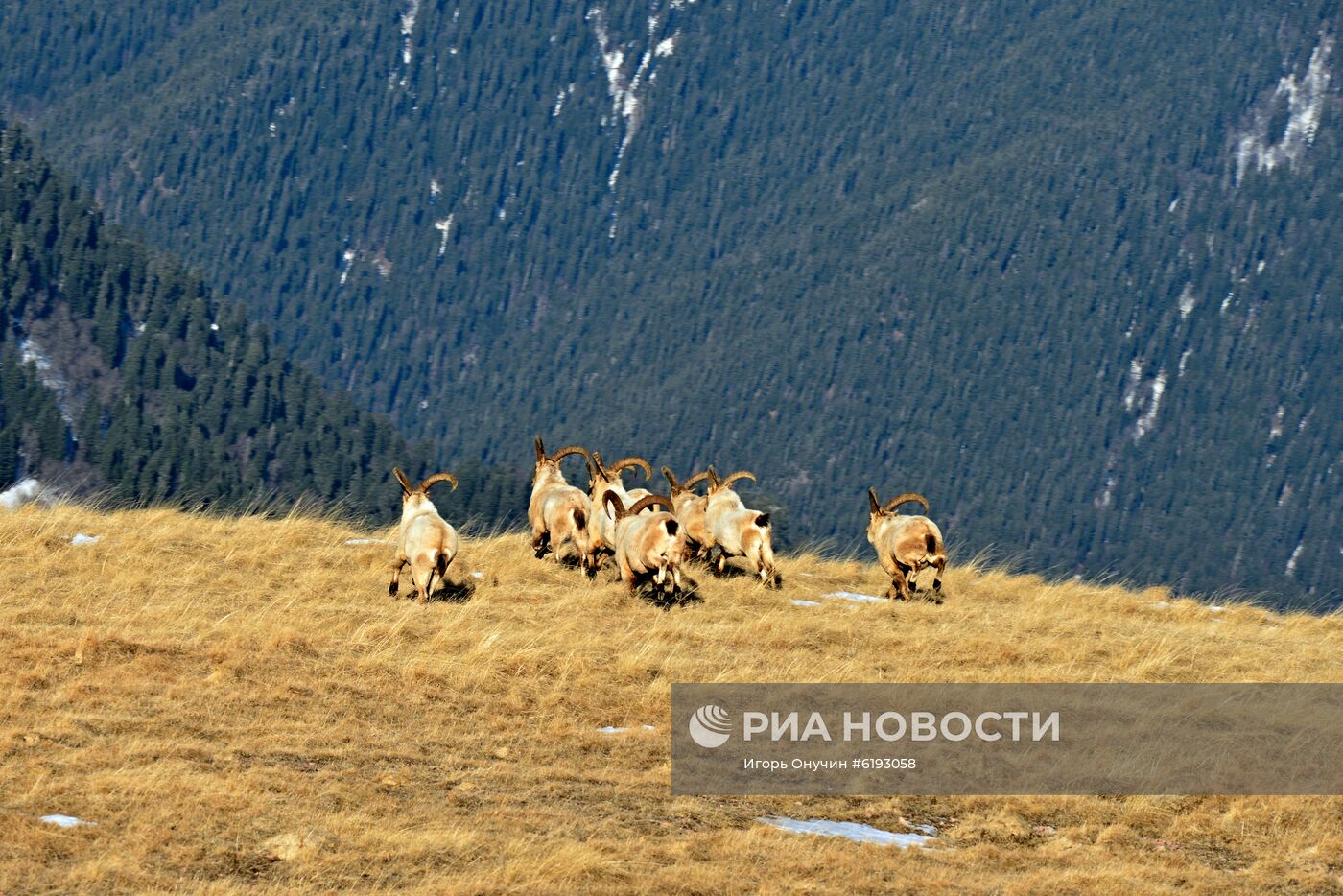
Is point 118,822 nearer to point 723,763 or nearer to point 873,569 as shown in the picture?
point 723,763

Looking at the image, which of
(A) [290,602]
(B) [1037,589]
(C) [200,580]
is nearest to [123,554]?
(C) [200,580]

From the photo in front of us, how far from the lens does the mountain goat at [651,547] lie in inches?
1127

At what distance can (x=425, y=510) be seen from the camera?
97.6ft

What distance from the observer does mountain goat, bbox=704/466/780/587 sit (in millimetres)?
31438

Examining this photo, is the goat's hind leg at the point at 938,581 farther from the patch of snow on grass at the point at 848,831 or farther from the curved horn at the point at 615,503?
the patch of snow on grass at the point at 848,831

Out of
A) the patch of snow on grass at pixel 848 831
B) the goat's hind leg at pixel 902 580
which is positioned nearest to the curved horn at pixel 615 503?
the goat's hind leg at pixel 902 580

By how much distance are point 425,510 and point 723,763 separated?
9174mm

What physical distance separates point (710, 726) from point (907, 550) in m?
9.17

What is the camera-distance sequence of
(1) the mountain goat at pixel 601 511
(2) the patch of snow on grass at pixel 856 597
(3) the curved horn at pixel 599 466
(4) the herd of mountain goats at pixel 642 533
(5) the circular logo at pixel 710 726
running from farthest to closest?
(3) the curved horn at pixel 599 466, (2) the patch of snow on grass at pixel 856 597, (1) the mountain goat at pixel 601 511, (4) the herd of mountain goats at pixel 642 533, (5) the circular logo at pixel 710 726

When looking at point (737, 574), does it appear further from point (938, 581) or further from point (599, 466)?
point (938, 581)

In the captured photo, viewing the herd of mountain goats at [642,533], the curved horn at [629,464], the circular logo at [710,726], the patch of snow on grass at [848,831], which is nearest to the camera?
the patch of snow on grass at [848,831]

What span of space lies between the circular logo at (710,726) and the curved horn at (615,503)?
5.79m

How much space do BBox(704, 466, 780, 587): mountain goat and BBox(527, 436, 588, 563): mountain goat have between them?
2285mm

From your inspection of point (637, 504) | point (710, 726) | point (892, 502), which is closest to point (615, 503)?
point (637, 504)
